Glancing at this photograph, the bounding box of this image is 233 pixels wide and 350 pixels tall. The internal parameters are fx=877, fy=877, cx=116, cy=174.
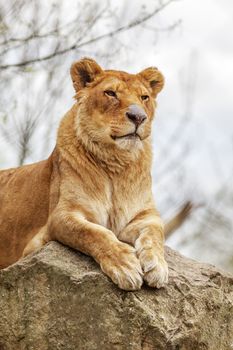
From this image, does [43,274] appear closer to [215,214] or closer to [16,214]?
[16,214]

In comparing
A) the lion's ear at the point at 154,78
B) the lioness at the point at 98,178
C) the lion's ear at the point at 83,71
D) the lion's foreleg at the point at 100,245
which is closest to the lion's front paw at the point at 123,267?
the lion's foreleg at the point at 100,245

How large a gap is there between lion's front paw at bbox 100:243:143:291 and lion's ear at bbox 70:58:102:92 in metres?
1.75

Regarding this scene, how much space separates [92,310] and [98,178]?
1.37 metres

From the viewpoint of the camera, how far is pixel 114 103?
21.9 ft

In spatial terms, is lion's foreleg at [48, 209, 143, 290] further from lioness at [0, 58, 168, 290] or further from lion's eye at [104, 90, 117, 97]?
lion's eye at [104, 90, 117, 97]

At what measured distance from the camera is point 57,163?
281 inches

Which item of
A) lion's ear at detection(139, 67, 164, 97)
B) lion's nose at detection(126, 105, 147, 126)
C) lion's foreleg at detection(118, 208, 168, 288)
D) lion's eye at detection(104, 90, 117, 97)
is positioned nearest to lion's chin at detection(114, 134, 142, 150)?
lion's nose at detection(126, 105, 147, 126)

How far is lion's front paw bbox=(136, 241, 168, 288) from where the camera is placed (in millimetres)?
5914

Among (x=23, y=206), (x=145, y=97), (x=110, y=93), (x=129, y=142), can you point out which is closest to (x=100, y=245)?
(x=129, y=142)

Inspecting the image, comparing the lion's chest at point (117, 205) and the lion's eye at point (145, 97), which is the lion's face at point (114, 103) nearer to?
the lion's eye at point (145, 97)

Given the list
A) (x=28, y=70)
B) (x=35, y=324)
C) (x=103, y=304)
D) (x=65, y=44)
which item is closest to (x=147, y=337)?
(x=103, y=304)

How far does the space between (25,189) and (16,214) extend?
0.23m

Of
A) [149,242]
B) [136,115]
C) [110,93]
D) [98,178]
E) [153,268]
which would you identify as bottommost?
[153,268]

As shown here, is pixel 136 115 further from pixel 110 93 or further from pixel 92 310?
pixel 92 310
